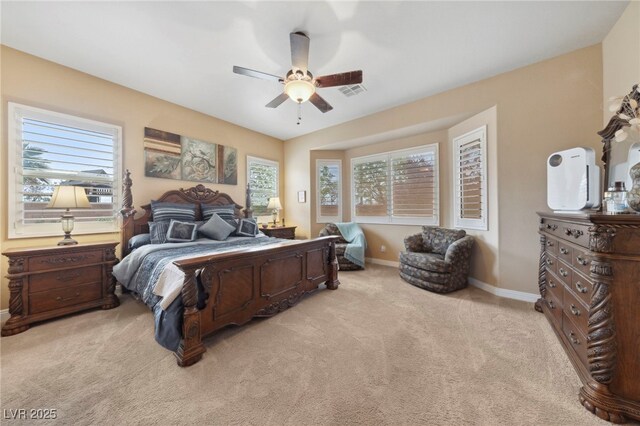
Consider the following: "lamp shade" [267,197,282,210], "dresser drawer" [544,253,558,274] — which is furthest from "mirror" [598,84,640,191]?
"lamp shade" [267,197,282,210]

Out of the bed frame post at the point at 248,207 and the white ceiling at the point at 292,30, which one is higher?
the white ceiling at the point at 292,30

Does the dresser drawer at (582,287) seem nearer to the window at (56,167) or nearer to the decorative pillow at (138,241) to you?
the decorative pillow at (138,241)

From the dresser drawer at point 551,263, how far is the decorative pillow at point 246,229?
3.88 m

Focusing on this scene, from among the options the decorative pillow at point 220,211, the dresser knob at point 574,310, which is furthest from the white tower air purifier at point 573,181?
the decorative pillow at point 220,211

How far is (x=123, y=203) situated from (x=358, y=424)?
3.90m

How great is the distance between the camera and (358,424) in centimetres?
132

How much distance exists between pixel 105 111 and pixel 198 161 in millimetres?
1391

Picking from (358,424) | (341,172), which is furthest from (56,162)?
(341,172)

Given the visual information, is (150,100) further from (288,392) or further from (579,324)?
(579,324)

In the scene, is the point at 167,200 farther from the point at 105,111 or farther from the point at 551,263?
the point at 551,263

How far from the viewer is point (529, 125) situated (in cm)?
298

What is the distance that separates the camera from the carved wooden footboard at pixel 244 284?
1868 millimetres

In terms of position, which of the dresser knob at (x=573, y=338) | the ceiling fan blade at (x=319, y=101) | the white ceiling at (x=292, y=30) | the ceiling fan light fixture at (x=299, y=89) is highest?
the white ceiling at (x=292, y=30)

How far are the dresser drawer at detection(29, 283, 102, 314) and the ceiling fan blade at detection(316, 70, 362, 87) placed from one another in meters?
3.49
